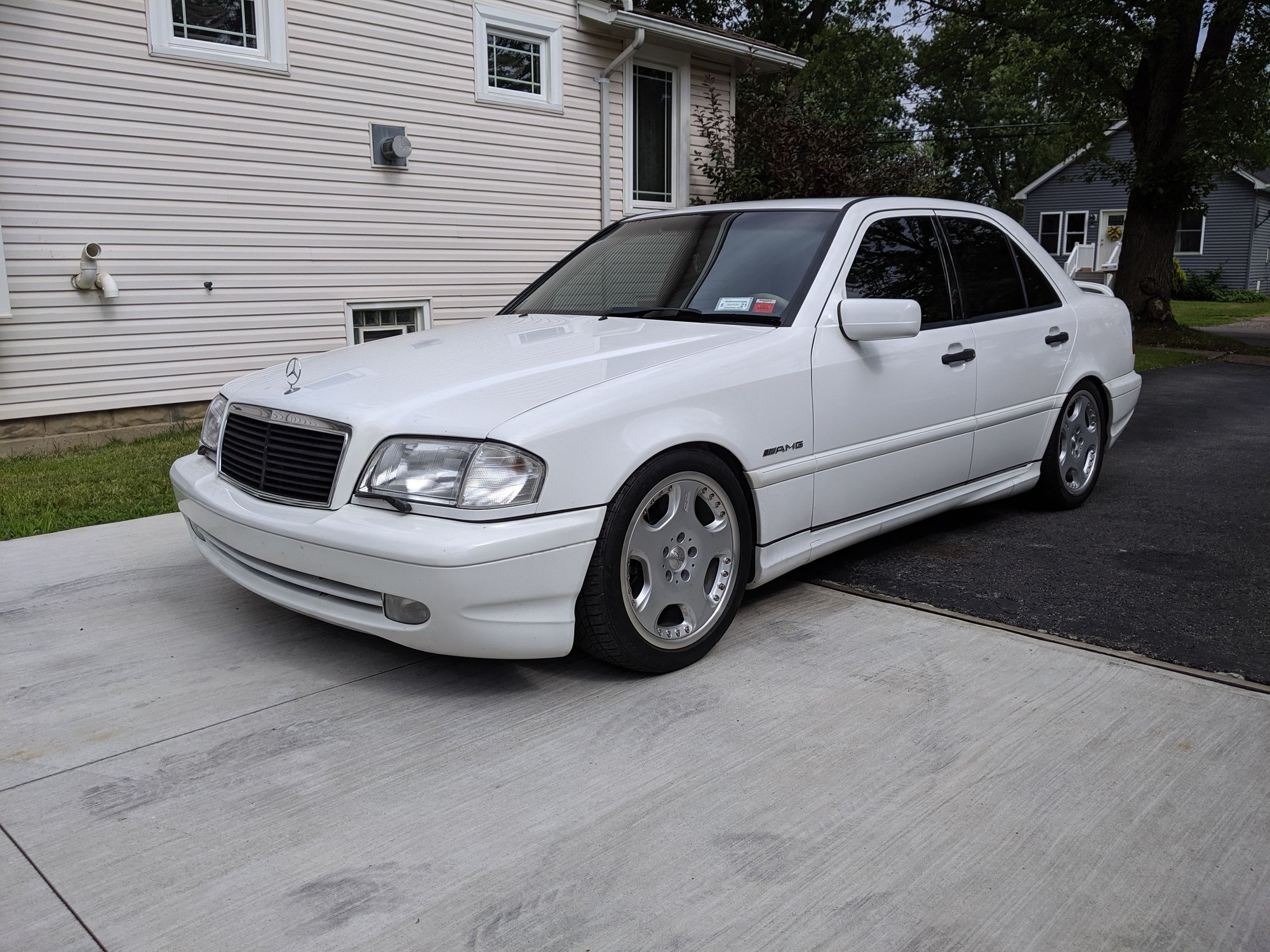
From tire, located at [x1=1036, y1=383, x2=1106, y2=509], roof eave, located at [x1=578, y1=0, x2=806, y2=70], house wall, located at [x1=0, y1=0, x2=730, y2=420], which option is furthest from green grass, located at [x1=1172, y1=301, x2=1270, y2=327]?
tire, located at [x1=1036, y1=383, x2=1106, y2=509]

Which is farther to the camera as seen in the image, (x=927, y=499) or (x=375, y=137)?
(x=375, y=137)

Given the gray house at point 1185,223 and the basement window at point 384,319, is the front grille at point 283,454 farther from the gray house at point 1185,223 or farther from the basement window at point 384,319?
the gray house at point 1185,223

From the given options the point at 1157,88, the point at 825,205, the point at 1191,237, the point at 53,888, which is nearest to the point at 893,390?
the point at 825,205

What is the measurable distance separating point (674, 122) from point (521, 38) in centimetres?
251

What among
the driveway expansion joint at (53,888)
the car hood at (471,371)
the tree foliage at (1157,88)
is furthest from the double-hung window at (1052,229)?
the driveway expansion joint at (53,888)

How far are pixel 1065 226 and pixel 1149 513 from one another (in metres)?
32.5

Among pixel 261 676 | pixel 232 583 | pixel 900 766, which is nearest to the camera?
pixel 900 766

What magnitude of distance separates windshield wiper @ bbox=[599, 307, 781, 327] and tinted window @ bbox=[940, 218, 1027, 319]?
1.26m

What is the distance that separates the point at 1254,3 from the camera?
14180 millimetres

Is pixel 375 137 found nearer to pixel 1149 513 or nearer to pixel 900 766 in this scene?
pixel 1149 513

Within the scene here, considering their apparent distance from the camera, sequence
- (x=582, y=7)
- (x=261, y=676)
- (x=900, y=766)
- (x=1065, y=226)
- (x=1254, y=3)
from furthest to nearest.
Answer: (x=1065, y=226) < (x=1254, y=3) < (x=582, y=7) < (x=261, y=676) < (x=900, y=766)

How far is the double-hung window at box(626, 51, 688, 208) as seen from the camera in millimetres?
12500

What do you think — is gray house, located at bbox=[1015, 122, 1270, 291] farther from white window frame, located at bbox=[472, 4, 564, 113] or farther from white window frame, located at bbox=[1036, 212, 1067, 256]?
white window frame, located at bbox=[472, 4, 564, 113]

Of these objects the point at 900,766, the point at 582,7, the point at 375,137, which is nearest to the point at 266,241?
the point at 375,137
